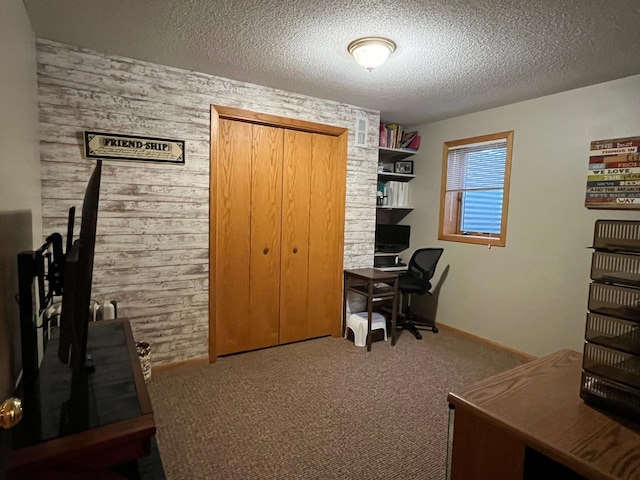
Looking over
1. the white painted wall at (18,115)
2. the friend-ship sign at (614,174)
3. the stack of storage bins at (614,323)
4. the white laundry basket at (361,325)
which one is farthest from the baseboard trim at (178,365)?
the friend-ship sign at (614,174)

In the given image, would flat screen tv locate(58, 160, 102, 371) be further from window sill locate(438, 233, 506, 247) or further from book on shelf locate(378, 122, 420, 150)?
window sill locate(438, 233, 506, 247)

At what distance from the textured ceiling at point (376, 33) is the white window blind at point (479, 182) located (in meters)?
0.74

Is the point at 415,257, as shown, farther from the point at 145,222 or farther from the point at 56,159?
the point at 56,159

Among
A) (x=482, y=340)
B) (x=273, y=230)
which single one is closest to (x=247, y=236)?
(x=273, y=230)

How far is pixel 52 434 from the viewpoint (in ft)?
3.34

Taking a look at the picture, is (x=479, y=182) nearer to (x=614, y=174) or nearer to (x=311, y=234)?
(x=614, y=174)

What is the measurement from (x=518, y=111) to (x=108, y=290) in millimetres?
3939

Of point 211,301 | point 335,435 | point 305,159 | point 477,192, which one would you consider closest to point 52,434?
point 335,435

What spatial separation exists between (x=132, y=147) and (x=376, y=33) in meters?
1.92

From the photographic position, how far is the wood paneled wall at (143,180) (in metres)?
2.43

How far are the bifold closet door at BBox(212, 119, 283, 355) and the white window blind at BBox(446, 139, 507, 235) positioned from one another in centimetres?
208

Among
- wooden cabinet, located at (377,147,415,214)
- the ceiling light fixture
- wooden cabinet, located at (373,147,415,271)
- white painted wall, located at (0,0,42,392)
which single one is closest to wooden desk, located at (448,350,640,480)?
white painted wall, located at (0,0,42,392)

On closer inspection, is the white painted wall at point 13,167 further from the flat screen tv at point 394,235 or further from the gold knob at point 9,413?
the flat screen tv at point 394,235

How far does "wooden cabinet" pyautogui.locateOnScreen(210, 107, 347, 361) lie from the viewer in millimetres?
3127
